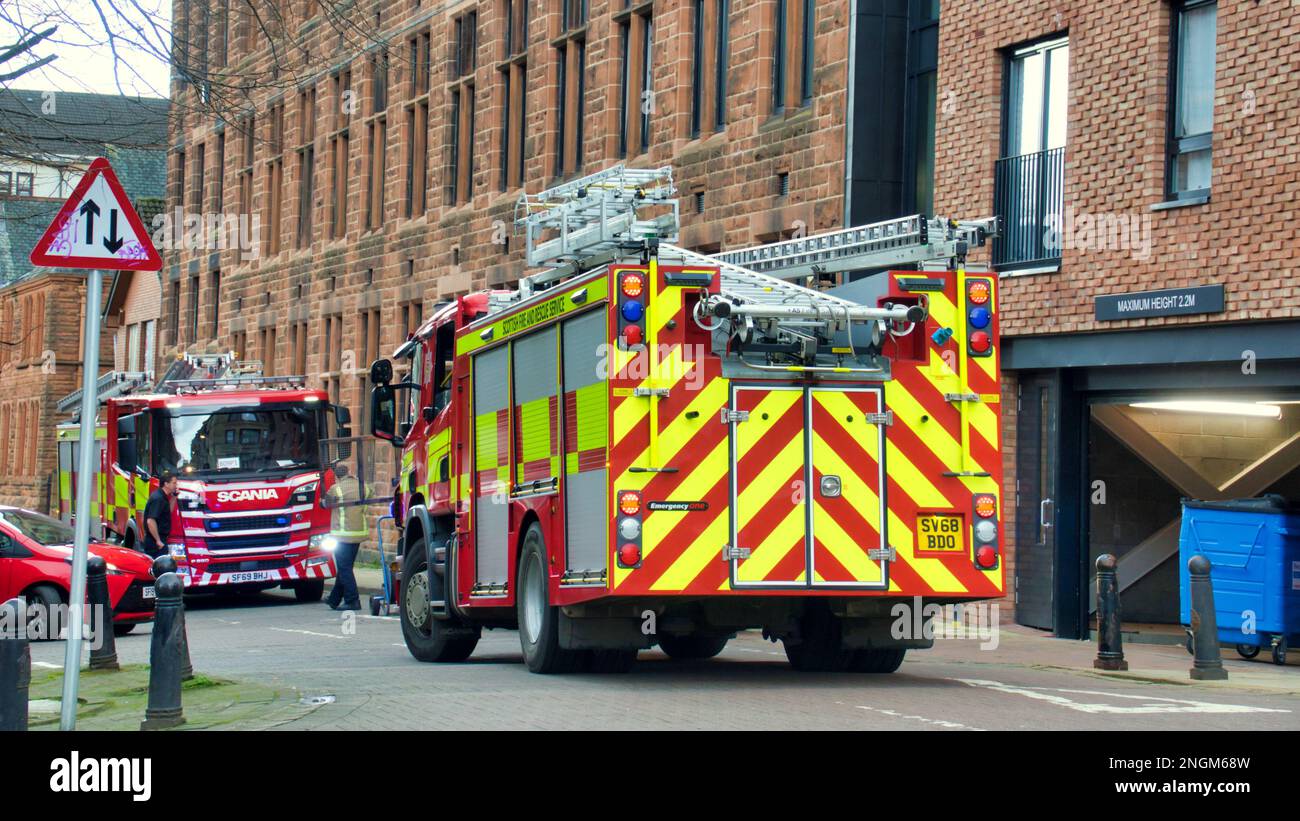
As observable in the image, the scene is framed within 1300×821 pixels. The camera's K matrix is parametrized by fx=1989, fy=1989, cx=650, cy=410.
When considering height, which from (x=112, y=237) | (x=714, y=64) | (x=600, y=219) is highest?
(x=714, y=64)

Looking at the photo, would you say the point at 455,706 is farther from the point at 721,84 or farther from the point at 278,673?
the point at 721,84

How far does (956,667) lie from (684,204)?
1213 cm

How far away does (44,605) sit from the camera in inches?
843

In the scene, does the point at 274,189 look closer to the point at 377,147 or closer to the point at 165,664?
the point at 377,147

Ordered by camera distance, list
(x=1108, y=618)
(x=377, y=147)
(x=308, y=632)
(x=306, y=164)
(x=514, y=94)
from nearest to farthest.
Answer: (x=1108, y=618) → (x=308, y=632) → (x=514, y=94) → (x=377, y=147) → (x=306, y=164)

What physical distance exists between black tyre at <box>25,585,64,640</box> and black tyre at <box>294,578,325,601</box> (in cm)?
628

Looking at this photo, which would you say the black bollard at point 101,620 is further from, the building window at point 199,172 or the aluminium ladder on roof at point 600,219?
the building window at point 199,172

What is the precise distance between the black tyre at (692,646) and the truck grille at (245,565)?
11.5 meters

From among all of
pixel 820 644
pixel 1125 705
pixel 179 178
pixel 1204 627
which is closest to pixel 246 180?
pixel 179 178

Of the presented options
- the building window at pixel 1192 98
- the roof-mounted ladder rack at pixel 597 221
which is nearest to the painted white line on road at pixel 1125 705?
the roof-mounted ladder rack at pixel 597 221

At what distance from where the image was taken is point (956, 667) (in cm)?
1600

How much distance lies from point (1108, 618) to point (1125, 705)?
12.2 feet
